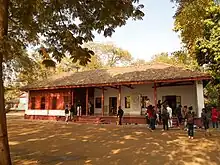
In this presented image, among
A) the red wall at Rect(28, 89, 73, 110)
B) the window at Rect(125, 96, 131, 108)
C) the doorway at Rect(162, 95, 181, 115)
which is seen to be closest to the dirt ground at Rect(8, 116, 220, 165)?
the doorway at Rect(162, 95, 181, 115)

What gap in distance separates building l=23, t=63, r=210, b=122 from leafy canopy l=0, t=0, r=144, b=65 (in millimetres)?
9161

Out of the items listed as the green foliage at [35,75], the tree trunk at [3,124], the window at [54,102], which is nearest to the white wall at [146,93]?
the window at [54,102]

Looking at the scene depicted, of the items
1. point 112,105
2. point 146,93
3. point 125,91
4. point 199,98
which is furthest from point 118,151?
point 112,105

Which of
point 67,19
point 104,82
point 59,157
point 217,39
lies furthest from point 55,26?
point 217,39

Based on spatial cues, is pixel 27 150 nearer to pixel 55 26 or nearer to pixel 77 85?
pixel 55 26

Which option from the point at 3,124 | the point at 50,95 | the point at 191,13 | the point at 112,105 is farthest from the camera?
the point at 50,95

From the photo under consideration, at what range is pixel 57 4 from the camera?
8484 millimetres

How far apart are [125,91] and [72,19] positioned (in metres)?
13.3

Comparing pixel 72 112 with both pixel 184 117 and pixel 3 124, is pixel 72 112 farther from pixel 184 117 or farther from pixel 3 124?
pixel 3 124

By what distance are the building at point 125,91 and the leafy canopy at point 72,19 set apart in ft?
30.1

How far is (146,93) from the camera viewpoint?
2070 centimetres

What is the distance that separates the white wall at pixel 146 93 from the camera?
18.9m

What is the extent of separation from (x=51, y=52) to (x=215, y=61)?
14621 mm

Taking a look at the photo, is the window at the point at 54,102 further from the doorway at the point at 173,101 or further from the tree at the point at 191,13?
the tree at the point at 191,13
